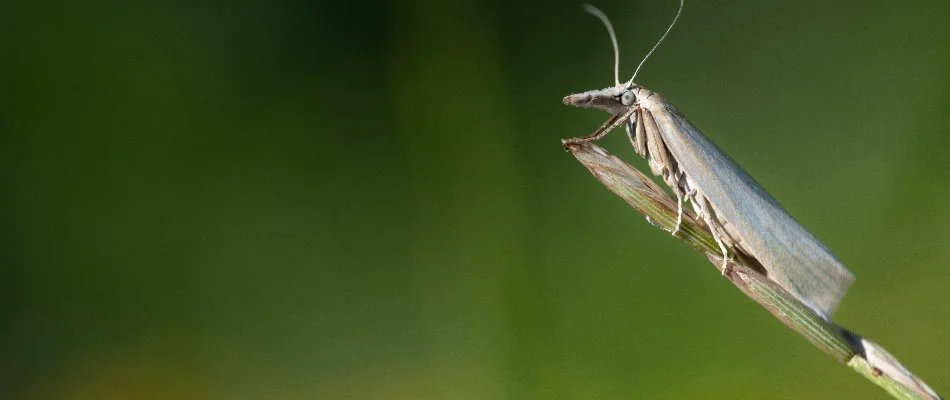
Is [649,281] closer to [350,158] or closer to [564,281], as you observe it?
[564,281]

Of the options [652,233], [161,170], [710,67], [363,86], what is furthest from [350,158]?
[710,67]

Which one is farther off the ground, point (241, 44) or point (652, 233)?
point (241, 44)

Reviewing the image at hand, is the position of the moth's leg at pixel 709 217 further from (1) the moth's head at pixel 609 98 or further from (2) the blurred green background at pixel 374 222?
(2) the blurred green background at pixel 374 222

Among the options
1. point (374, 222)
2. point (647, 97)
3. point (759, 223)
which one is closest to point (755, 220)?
point (759, 223)

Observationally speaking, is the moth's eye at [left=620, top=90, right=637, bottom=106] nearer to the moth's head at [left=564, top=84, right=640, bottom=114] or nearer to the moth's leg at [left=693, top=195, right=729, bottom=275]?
the moth's head at [left=564, top=84, right=640, bottom=114]

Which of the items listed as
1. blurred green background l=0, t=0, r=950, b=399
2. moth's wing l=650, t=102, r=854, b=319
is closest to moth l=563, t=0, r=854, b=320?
moth's wing l=650, t=102, r=854, b=319

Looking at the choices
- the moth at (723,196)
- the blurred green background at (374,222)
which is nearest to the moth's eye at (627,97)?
the moth at (723,196)

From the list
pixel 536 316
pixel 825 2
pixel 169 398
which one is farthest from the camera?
pixel 825 2

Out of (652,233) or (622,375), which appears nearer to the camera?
(622,375)
